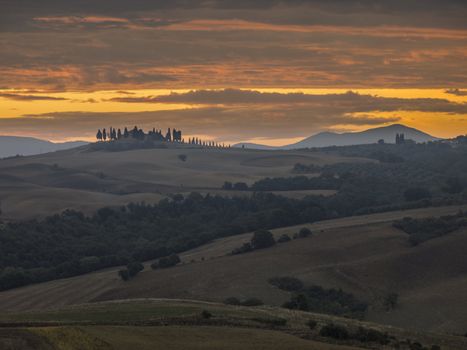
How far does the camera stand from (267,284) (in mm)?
128750

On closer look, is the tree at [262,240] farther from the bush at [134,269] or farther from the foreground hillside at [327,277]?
the bush at [134,269]

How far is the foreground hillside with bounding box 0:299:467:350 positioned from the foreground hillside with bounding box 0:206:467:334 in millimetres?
30880

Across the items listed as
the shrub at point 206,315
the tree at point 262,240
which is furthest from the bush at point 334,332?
the tree at point 262,240

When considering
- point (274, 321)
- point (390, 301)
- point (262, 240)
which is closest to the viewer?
point (274, 321)

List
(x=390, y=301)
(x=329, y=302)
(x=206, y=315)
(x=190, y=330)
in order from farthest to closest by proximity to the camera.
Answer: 1. (x=329, y=302)
2. (x=390, y=301)
3. (x=206, y=315)
4. (x=190, y=330)

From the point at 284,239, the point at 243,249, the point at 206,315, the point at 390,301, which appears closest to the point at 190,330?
the point at 206,315

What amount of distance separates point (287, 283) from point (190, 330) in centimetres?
6441

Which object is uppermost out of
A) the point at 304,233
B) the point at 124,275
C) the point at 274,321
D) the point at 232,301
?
the point at 274,321

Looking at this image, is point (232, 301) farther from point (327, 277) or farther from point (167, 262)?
point (167, 262)

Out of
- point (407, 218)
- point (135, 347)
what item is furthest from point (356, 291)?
point (135, 347)

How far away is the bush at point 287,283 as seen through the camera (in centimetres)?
12756

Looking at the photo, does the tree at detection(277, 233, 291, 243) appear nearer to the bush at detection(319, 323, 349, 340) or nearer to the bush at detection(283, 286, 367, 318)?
the bush at detection(283, 286, 367, 318)

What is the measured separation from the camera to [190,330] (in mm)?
65438

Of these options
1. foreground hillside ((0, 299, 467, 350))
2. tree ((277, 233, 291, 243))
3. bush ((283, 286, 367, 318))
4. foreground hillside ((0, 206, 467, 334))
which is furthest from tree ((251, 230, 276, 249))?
foreground hillside ((0, 299, 467, 350))
